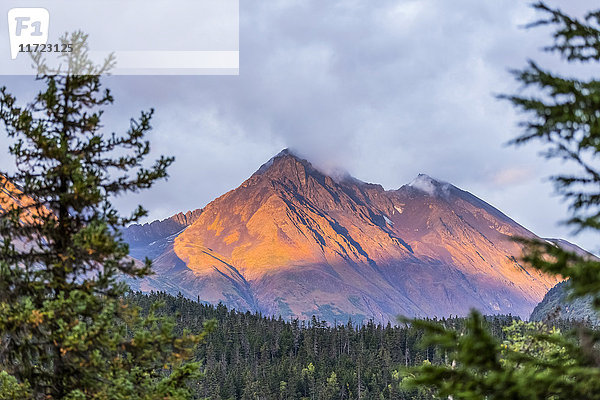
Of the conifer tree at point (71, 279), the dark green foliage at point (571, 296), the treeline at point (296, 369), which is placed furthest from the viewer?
the treeline at point (296, 369)

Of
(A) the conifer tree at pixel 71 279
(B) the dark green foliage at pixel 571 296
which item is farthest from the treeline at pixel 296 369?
(B) the dark green foliage at pixel 571 296

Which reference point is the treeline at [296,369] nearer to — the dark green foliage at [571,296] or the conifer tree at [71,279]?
the conifer tree at [71,279]

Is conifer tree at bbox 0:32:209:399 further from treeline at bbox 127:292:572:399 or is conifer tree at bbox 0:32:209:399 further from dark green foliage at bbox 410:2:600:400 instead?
treeline at bbox 127:292:572:399

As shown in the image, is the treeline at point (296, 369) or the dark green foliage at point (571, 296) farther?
the treeline at point (296, 369)

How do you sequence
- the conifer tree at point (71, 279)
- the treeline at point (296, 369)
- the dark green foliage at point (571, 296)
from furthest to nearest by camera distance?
1. the treeline at point (296, 369)
2. the conifer tree at point (71, 279)
3. the dark green foliage at point (571, 296)

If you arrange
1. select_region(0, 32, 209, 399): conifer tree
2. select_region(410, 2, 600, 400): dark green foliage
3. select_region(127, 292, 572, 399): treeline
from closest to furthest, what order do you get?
select_region(410, 2, 600, 400): dark green foliage
select_region(0, 32, 209, 399): conifer tree
select_region(127, 292, 572, 399): treeline

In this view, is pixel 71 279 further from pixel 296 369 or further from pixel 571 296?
pixel 296 369

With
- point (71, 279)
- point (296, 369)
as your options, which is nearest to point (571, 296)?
point (71, 279)

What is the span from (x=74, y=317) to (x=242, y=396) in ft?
407

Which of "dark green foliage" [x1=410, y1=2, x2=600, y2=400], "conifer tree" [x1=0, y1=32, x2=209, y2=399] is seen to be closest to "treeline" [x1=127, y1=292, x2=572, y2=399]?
"conifer tree" [x1=0, y1=32, x2=209, y2=399]

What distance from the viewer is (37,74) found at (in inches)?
566

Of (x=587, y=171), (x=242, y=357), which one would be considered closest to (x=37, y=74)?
(x=587, y=171)

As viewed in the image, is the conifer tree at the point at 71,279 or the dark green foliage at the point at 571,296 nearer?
the dark green foliage at the point at 571,296

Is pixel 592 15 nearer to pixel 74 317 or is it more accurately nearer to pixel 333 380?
pixel 74 317
